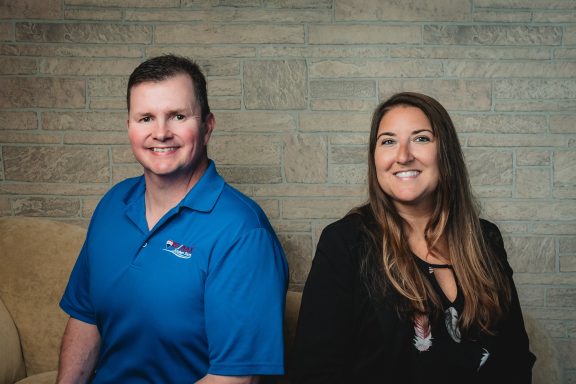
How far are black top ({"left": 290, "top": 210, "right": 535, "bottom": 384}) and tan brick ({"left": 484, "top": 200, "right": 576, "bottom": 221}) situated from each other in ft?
2.91

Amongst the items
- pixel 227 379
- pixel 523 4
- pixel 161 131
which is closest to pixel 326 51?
pixel 523 4

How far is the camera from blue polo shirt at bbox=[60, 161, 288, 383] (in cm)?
143

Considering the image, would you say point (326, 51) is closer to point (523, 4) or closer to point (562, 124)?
point (523, 4)

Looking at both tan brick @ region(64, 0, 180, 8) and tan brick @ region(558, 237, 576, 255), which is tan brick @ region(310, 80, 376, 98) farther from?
tan brick @ region(558, 237, 576, 255)

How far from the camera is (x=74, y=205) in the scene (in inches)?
96.0

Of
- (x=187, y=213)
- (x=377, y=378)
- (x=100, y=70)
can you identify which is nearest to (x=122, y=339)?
(x=187, y=213)

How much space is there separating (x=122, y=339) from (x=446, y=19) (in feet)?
5.73

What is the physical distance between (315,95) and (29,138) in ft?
3.99

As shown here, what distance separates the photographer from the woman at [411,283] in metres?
1.52

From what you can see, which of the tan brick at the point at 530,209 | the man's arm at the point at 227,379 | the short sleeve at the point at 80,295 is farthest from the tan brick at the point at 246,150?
the man's arm at the point at 227,379

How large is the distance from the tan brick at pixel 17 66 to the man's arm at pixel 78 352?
46.5 inches

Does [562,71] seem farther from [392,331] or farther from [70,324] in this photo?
[70,324]

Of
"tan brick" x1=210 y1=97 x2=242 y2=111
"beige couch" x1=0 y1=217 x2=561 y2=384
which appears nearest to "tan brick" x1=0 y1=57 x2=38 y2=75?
"beige couch" x1=0 y1=217 x2=561 y2=384

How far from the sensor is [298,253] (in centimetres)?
242
